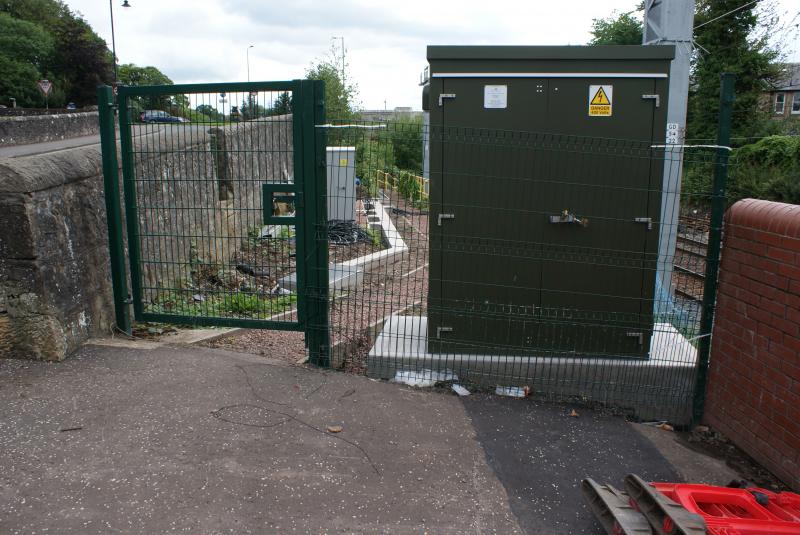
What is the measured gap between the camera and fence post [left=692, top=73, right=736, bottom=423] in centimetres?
437

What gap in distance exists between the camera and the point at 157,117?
209 inches

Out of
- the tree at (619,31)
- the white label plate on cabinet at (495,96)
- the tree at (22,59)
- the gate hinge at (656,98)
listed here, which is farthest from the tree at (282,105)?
the tree at (22,59)

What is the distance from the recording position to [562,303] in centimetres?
502

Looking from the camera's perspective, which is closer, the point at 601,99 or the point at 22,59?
the point at 601,99

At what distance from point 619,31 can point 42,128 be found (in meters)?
32.9

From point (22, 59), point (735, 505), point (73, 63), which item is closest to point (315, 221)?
point (735, 505)

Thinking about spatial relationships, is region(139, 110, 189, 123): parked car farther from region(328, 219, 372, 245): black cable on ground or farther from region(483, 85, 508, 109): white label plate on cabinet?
region(483, 85, 508, 109): white label plate on cabinet

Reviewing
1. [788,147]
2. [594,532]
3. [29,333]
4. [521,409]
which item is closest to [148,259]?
[29,333]

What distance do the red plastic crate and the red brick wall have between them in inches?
28.5

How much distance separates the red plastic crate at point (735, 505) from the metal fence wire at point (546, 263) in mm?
1690

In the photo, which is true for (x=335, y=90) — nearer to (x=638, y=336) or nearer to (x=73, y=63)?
(x=638, y=336)

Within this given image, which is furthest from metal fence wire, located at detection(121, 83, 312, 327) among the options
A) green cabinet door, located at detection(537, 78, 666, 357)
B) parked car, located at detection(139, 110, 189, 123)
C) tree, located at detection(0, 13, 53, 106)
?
tree, located at detection(0, 13, 53, 106)

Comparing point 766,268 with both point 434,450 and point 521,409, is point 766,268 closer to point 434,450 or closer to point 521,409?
point 521,409

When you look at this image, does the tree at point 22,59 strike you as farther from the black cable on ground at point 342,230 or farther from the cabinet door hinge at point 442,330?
the cabinet door hinge at point 442,330
